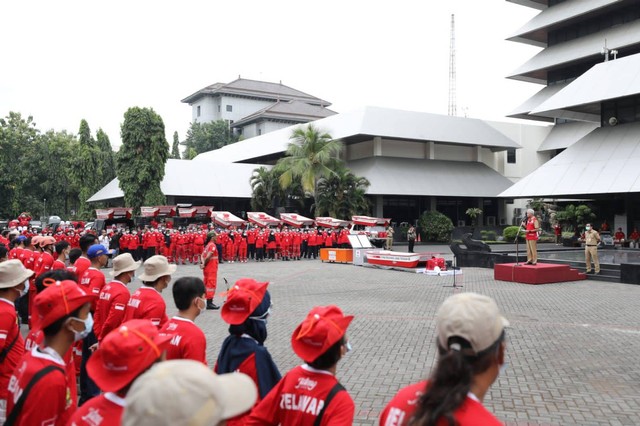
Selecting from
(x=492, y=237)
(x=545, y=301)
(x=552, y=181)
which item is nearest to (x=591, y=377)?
(x=545, y=301)

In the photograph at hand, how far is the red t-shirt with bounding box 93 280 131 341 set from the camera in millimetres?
5859

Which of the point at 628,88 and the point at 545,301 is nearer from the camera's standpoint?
the point at 545,301

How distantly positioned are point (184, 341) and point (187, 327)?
123 millimetres

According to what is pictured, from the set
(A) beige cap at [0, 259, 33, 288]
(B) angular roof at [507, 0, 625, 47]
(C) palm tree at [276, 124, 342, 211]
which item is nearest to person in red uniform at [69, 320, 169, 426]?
(A) beige cap at [0, 259, 33, 288]

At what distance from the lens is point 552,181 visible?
106 feet

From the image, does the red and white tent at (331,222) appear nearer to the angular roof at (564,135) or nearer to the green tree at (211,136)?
the angular roof at (564,135)

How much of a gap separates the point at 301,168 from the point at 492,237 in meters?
Answer: 15.9

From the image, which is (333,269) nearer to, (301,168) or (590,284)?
(590,284)

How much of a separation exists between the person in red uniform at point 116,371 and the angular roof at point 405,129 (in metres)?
37.5

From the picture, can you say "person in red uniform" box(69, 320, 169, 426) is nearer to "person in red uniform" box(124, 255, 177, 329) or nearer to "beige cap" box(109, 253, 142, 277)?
"person in red uniform" box(124, 255, 177, 329)

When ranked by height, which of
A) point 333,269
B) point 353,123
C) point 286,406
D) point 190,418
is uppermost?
point 353,123

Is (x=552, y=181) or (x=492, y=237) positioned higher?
(x=552, y=181)

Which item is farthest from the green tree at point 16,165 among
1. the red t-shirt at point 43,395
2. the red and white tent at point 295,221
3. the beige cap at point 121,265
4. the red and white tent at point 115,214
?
the red t-shirt at point 43,395

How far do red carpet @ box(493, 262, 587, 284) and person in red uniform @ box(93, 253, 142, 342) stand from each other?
1509 cm
